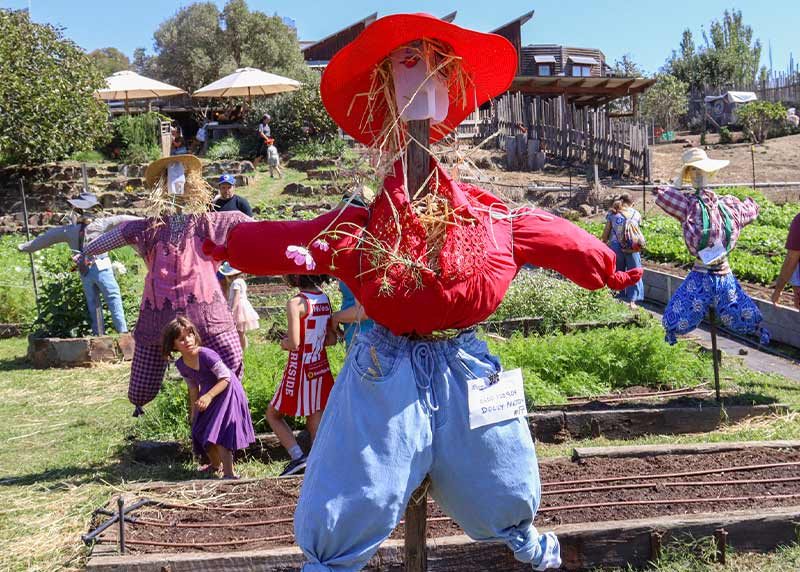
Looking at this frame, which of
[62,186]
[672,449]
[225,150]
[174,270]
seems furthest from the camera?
[225,150]

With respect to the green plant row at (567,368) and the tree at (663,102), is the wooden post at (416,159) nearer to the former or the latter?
the green plant row at (567,368)

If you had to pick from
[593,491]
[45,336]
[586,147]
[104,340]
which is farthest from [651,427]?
[586,147]

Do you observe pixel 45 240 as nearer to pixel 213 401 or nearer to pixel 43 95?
pixel 213 401

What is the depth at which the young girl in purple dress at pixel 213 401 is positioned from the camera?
564 centimetres

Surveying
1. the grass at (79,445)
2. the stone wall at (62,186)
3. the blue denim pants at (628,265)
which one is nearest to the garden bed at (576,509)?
the grass at (79,445)

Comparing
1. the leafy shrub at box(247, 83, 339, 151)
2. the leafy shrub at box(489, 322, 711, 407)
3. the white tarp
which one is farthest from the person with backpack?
the white tarp

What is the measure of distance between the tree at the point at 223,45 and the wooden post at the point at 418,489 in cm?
3283

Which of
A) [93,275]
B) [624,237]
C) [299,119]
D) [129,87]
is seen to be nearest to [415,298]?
[93,275]

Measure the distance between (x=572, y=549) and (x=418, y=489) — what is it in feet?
4.64

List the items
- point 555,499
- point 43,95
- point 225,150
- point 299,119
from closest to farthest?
1. point 555,499
2. point 43,95
3. point 299,119
4. point 225,150

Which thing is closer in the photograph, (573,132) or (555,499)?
(555,499)

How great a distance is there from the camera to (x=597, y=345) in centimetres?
755

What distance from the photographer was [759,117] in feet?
105

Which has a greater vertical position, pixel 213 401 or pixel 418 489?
pixel 418 489
